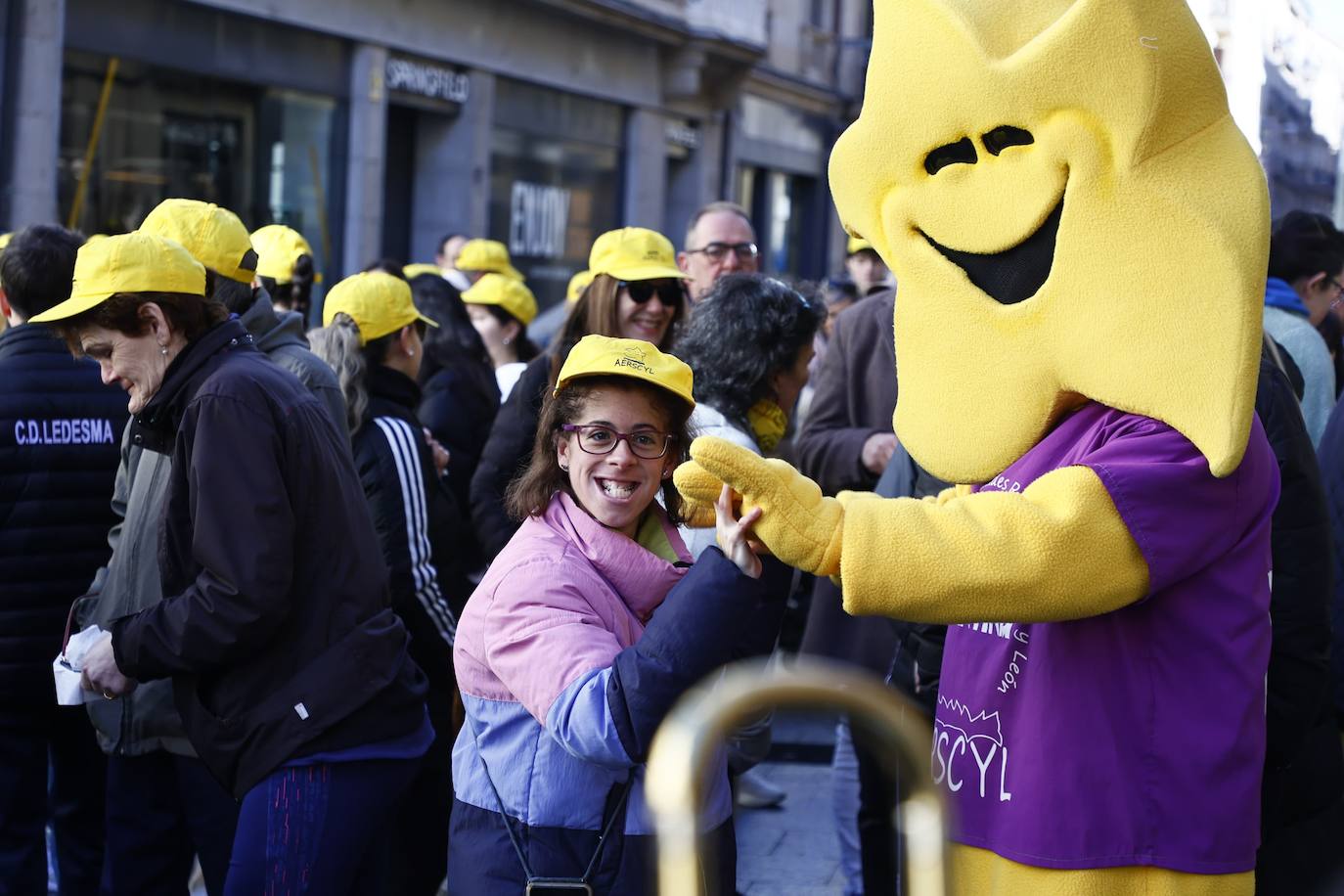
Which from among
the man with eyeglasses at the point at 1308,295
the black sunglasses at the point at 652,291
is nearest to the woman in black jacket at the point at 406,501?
the black sunglasses at the point at 652,291

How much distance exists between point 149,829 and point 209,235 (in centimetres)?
151

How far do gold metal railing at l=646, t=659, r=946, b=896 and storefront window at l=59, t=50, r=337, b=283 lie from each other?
10.0 m

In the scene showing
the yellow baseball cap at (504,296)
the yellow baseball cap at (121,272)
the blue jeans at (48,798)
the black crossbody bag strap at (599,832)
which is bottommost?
the blue jeans at (48,798)

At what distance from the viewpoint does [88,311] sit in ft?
11.3

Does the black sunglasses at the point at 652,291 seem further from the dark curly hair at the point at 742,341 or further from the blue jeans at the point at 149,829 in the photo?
the blue jeans at the point at 149,829

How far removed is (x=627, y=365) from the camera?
2812 mm

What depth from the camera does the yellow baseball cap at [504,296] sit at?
7.04m

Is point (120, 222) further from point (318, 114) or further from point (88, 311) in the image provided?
point (88, 311)

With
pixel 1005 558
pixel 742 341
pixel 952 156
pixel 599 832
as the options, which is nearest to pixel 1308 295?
pixel 742 341

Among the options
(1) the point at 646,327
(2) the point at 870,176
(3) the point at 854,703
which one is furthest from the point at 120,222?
(3) the point at 854,703

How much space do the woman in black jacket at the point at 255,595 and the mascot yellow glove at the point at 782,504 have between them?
1.32m

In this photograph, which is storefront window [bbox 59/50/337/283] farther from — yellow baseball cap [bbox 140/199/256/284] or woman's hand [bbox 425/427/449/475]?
yellow baseball cap [bbox 140/199/256/284]

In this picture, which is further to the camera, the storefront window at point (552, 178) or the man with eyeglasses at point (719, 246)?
the storefront window at point (552, 178)

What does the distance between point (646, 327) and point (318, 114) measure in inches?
367
